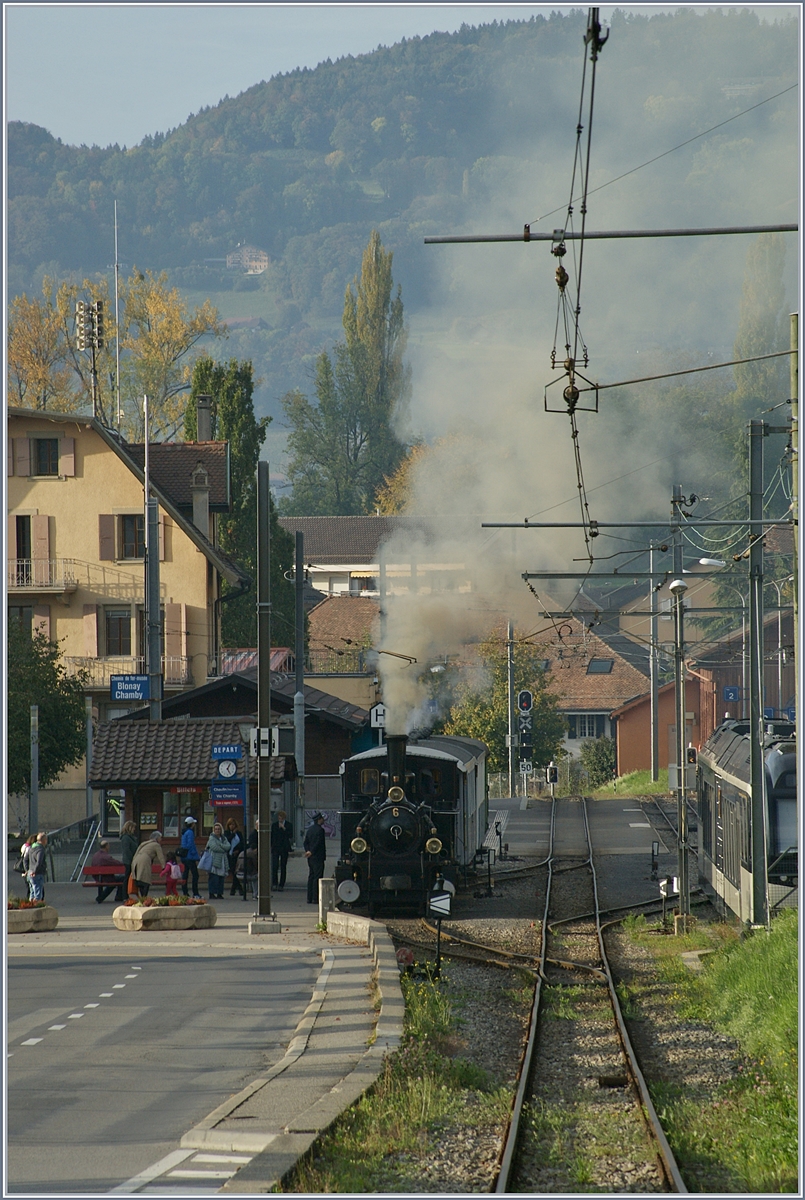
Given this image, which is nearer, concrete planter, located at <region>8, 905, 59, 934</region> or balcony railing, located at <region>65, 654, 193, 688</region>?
concrete planter, located at <region>8, 905, 59, 934</region>

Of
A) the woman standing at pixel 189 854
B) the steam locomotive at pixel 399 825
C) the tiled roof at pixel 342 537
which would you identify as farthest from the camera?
the tiled roof at pixel 342 537

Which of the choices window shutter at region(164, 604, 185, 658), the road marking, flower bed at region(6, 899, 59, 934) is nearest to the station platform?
the road marking

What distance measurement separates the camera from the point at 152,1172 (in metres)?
8.68

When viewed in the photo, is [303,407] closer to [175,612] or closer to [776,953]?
[175,612]

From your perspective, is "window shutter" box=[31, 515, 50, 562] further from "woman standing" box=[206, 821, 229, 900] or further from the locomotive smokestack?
the locomotive smokestack

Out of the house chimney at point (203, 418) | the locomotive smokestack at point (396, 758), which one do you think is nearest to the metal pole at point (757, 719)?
the locomotive smokestack at point (396, 758)

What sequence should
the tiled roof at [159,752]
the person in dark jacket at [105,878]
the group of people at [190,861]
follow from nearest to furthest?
the group of people at [190,861] → the person in dark jacket at [105,878] → the tiled roof at [159,752]

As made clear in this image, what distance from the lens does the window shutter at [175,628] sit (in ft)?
133

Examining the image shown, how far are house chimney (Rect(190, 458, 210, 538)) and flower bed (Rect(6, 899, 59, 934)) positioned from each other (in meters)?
21.6

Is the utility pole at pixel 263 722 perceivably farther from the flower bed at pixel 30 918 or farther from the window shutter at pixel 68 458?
the window shutter at pixel 68 458

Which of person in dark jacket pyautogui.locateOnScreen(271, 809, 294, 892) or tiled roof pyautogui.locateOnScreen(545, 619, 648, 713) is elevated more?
tiled roof pyautogui.locateOnScreen(545, 619, 648, 713)

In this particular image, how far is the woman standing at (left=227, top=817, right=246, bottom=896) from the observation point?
25406 mm

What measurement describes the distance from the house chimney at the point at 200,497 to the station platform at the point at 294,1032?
55.3 ft

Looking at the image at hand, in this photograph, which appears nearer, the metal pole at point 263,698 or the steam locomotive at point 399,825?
the metal pole at point 263,698
